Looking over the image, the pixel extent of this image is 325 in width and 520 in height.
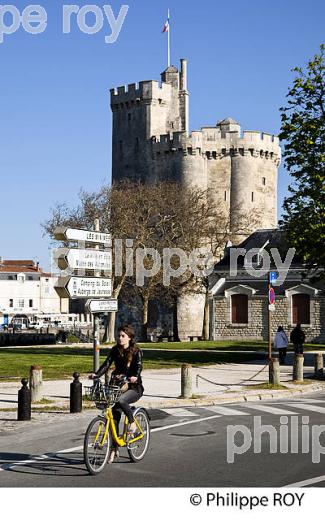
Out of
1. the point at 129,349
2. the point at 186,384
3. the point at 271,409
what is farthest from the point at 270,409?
the point at 129,349

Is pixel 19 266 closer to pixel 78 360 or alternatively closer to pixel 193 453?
pixel 78 360

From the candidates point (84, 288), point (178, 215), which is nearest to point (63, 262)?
point (84, 288)

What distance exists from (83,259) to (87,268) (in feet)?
0.86

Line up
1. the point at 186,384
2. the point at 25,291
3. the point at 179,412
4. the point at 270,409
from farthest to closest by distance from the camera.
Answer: the point at 25,291, the point at 186,384, the point at 270,409, the point at 179,412

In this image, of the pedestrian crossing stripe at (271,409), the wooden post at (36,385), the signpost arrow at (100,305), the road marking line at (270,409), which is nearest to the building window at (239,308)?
the pedestrian crossing stripe at (271,409)

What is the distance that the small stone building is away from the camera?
166 feet

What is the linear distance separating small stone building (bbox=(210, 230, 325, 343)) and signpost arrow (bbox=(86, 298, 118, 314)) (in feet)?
103

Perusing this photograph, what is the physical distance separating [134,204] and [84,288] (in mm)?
36601

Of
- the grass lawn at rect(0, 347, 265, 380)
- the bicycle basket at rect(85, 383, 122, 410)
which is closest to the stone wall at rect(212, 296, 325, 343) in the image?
the grass lawn at rect(0, 347, 265, 380)

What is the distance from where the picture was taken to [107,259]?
1861cm

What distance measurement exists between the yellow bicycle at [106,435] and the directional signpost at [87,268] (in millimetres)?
4886

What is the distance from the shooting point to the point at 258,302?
51844mm

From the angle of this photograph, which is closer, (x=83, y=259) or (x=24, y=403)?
(x=24, y=403)
